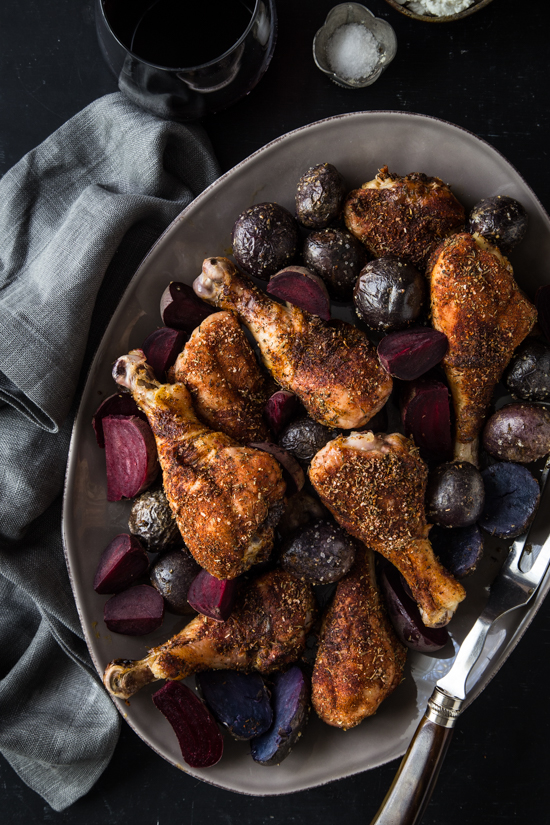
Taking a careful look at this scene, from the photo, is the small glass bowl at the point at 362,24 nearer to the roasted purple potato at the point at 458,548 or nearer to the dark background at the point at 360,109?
the dark background at the point at 360,109

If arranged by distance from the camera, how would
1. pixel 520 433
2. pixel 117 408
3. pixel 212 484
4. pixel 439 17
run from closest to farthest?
1. pixel 212 484
2. pixel 520 433
3. pixel 117 408
4. pixel 439 17

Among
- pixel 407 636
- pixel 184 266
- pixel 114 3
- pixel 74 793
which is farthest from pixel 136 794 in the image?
pixel 114 3

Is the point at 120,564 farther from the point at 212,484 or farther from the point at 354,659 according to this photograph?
the point at 354,659

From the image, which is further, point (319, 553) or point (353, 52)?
point (353, 52)

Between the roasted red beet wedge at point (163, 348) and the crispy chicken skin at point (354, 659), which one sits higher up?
the roasted red beet wedge at point (163, 348)

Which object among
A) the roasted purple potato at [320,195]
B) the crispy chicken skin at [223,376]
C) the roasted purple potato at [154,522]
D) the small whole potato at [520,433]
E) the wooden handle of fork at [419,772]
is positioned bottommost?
the wooden handle of fork at [419,772]

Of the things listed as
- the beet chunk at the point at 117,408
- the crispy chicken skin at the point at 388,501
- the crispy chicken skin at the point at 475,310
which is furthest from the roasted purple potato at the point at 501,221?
the beet chunk at the point at 117,408

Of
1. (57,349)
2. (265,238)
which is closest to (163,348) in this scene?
(57,349)
